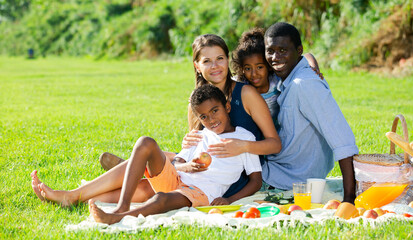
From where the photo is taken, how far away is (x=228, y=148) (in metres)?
4.16

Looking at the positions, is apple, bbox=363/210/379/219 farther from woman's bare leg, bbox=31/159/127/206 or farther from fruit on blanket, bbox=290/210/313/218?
woman's bare leg, bbox=31/159/127/206

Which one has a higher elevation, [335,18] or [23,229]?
[335,18]

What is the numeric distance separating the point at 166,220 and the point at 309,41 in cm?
1428

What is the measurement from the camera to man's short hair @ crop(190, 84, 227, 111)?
4.20 meters

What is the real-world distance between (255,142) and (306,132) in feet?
1.69

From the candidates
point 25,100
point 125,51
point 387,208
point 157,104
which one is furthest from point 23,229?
point 125,51

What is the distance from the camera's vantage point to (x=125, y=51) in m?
28.6

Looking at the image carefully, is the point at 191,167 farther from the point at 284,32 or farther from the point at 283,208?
the point at 284,32

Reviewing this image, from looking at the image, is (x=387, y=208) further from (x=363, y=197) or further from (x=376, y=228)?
(x=376, y=228)

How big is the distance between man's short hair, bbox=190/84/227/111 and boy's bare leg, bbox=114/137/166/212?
0.53m

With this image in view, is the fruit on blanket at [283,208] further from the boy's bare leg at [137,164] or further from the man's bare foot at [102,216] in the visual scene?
the man's bare foot at [102,216]

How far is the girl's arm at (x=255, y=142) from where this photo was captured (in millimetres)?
4180

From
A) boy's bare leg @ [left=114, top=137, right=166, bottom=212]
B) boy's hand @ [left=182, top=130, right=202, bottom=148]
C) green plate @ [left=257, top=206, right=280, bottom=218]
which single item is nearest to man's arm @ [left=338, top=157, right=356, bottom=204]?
green plate @ [left=257, top=206, right=280, bottom=218]

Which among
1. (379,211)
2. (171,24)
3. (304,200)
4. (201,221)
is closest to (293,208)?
(304,200)
